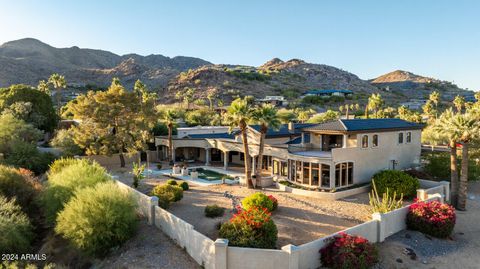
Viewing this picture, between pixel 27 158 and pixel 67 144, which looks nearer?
pixel 27 158

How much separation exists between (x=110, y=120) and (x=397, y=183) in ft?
102

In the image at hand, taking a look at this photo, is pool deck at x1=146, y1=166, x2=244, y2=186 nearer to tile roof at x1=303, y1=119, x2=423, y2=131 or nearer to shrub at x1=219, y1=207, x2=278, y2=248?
tile roof at x1=303, y1=119, x2=423, y2=131

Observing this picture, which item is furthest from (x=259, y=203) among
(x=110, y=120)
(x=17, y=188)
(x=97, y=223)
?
(x=110, y=120)

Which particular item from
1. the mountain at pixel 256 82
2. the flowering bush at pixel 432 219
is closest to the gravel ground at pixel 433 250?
the flowering bush at pixel 432 219

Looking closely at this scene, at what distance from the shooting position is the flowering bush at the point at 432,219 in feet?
63.1

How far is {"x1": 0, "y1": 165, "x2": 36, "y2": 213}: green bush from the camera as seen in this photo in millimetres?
24541

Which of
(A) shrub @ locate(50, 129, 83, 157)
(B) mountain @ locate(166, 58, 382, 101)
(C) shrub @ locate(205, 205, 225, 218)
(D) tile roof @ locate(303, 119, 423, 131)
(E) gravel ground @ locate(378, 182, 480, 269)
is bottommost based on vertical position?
(E) gravel ground @ locate(378, 182, 480, 269)

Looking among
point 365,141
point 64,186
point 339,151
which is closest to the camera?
point 64,186

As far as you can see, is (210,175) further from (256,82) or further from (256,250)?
(256,82)

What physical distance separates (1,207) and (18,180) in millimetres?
6776

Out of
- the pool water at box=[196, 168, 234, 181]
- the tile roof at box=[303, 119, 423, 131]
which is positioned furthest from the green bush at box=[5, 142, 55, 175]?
the tile roof at box=[303, 119, 423, 131]

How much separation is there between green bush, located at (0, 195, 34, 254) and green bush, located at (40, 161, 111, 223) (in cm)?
205

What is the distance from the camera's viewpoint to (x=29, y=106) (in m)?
47.2

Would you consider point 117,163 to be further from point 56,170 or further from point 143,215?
point 143,215
